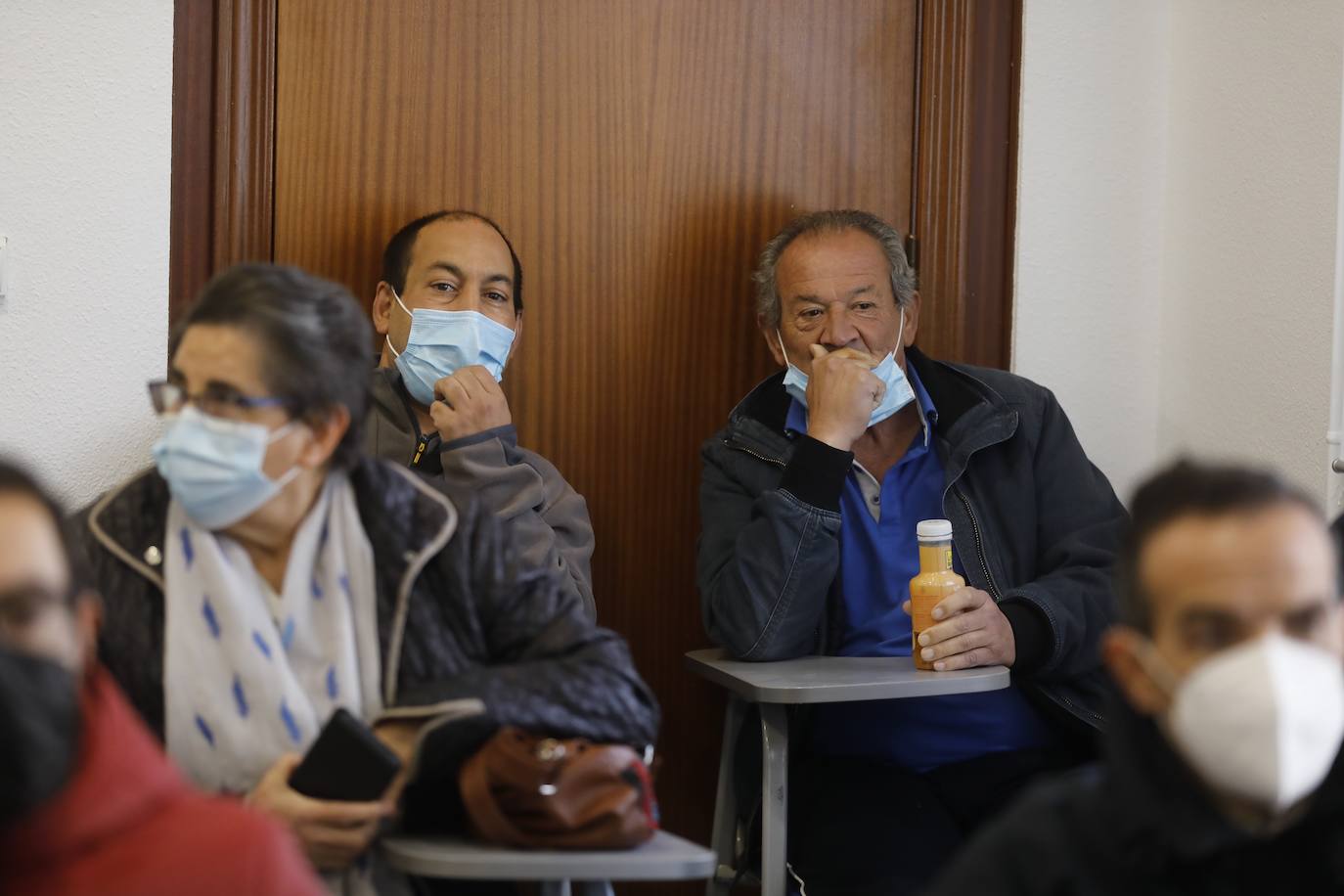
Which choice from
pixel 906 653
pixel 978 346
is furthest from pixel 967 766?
A: pixel 978 346

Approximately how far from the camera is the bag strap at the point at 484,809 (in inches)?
67.8

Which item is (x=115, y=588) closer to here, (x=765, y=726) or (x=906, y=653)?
(x=765, y=726)

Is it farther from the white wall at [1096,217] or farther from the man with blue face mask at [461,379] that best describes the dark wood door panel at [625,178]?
the white wall at [1096,217]

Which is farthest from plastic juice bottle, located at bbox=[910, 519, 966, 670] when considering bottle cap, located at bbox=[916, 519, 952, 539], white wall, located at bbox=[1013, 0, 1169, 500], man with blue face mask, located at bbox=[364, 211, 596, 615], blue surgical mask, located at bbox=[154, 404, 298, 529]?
blue surgical mask, located at bbox=[154, 404, 298, 529]

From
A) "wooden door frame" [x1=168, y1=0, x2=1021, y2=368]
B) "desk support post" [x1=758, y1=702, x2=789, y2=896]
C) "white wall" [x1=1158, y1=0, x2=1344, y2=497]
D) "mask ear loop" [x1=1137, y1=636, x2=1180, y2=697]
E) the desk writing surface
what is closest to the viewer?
"mask ear loop" [x1=1137, y1=636, x2=1180, y2=697]

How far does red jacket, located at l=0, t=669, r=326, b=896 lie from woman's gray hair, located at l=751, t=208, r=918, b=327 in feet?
6.65

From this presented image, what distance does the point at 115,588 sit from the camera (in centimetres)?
195

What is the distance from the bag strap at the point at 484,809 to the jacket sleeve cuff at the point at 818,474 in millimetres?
1076

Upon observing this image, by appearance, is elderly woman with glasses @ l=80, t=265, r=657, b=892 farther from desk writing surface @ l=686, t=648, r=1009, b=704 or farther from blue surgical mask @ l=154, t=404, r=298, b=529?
desk writing surface @ l=686, t=648, r=1009, b=704

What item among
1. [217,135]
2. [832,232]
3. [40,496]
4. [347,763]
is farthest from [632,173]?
[40,496]

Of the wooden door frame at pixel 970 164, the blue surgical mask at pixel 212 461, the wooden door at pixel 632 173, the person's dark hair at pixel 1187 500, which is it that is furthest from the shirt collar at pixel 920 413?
the person's dark hair at pixel 1187 500

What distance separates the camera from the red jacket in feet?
4.03

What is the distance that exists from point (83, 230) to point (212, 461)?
1.06m

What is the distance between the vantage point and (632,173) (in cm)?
317
